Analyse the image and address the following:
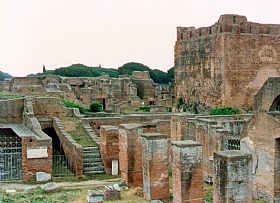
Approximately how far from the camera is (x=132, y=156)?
1498 centimetres

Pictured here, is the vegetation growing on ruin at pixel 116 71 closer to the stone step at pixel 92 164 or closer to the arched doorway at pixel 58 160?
the arched doorway at pixel 58 160

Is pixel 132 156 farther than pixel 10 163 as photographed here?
No

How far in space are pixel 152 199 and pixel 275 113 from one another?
13.7 ft

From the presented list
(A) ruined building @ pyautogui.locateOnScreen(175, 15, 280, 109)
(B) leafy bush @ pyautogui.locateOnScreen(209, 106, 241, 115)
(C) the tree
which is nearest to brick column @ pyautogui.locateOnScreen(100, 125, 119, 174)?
(B) leafy bush @ pyautogui.locateOnScreen(209, 106, 241, 115)

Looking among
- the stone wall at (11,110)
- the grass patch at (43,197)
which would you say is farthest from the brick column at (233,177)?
the stone wall at (11,110)

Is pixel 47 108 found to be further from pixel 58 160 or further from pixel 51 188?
pixel 51 188

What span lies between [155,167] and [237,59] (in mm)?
18617

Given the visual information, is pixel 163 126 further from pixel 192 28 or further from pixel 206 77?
pixel 192 28

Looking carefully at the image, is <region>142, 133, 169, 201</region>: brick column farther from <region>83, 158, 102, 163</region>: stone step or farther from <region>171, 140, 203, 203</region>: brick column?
<region>83, 158, 102, 163</region>: stone step

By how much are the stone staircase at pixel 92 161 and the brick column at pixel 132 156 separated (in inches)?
109

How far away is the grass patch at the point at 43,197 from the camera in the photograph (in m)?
12.9

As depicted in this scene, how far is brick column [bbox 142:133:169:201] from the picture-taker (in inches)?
526

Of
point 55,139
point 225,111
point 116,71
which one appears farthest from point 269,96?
point 116,71

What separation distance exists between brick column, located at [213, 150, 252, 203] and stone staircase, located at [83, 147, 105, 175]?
8156mm
